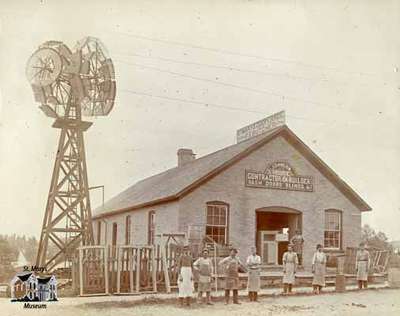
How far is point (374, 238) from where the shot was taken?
60.1ft

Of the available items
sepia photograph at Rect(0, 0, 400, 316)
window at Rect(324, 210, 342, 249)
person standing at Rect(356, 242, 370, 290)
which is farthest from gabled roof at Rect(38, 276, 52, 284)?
person standing at Rect(356, 242, 370, 290)

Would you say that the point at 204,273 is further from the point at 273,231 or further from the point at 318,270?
the point at 273,231

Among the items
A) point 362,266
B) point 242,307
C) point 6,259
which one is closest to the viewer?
point 6,259

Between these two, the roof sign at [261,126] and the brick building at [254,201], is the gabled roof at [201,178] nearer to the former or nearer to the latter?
the brick building at [254,201]

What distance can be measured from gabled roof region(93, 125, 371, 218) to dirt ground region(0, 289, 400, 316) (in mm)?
3303

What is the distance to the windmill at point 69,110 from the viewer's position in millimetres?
15070

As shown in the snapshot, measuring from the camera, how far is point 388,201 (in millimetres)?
16609

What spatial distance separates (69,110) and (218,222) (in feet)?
16.8

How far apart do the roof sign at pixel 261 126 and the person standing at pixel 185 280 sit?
161 inches

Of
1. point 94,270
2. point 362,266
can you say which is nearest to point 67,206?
point 94,270

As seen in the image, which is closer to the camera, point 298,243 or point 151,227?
point 151,227

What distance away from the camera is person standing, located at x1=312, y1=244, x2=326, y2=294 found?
55.0 ft

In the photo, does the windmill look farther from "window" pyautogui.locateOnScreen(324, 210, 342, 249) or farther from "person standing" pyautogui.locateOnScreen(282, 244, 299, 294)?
"window" pyautogui.locateOnScreen(324, 210, 342, 249)

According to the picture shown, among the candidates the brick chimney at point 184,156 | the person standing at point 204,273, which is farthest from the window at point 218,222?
the person standing at point 204,273
